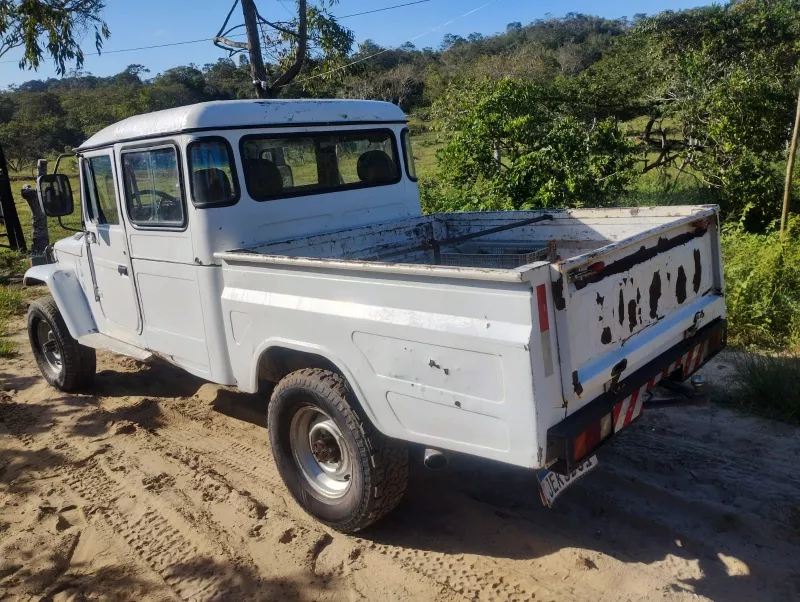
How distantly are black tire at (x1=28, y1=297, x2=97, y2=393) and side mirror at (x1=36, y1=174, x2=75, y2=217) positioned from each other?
969 mm

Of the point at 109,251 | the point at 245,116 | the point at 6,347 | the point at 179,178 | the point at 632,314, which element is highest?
the point at 245,116

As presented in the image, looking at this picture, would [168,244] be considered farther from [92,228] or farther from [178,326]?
[92,228]

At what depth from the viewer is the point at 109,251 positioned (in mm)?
4879

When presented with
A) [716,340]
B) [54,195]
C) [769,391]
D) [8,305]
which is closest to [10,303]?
[8,305]

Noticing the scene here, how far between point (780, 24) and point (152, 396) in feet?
52.2

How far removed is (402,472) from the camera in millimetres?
3297

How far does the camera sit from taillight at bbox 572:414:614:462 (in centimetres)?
271

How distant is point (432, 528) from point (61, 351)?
372 cm

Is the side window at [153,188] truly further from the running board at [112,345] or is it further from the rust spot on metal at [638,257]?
the rust spot on metal at [638,257]

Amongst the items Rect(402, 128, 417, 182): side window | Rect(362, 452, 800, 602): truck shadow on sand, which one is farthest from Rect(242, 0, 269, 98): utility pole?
Rect(362, 452, 800, 602): truck shadow on sand

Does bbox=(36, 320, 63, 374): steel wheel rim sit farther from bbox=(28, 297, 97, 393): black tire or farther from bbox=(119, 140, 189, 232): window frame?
bbox=(119, 140, 189, 232): window frame

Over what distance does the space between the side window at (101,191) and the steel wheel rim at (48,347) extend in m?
1.44

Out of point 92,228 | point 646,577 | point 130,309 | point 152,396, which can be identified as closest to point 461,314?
point 646,577

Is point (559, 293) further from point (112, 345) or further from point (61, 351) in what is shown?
point (61, 351)
